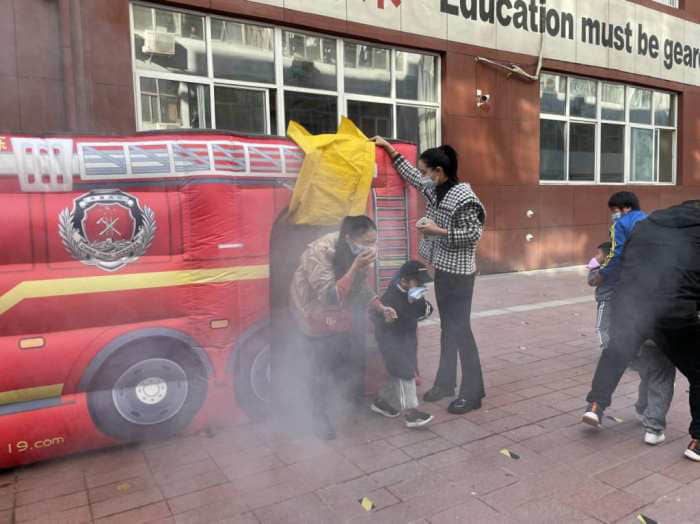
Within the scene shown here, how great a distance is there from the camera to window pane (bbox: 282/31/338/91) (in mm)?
8008

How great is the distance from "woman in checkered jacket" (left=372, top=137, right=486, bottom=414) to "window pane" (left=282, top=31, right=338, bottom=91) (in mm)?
4465

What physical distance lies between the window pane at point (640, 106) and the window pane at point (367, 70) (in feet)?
21.4

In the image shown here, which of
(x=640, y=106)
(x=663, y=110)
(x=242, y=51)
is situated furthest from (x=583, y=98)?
(x=242, y=51)

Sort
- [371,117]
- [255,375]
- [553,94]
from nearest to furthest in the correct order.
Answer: [255,375] < [371,117] < [553,94]

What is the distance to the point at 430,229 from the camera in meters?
3.92

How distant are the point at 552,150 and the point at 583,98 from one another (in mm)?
1421

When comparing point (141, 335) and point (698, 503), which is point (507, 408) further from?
point (141, 335)

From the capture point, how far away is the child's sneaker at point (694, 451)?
10.9 ft

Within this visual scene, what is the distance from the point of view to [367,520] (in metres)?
2.74

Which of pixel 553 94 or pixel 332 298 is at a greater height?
pixel 553 94

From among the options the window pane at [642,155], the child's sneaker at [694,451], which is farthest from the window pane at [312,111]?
the window pane at [642,155]

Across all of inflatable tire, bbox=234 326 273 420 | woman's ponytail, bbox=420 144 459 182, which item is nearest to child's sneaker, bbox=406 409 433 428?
inflatable tire, bbox=234 326 273 420

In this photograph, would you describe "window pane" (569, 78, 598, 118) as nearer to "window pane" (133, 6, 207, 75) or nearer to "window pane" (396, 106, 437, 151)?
"window pane" (396, 106, 437, 151)

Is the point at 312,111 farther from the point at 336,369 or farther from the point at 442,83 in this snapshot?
the point at 336,369
